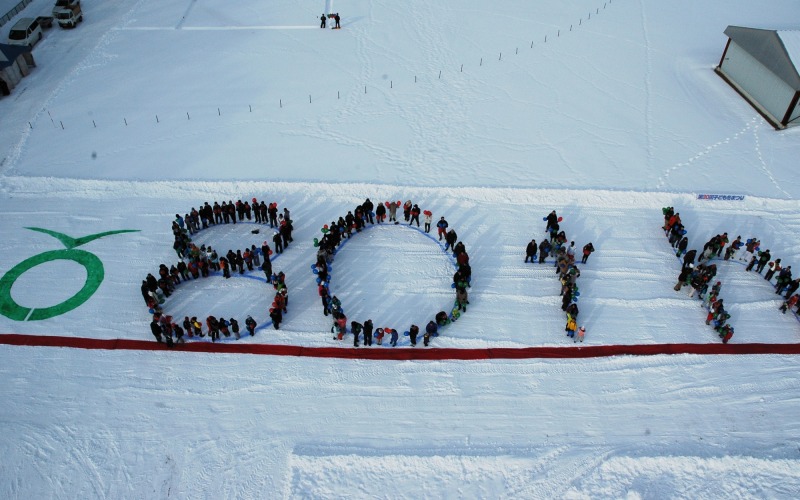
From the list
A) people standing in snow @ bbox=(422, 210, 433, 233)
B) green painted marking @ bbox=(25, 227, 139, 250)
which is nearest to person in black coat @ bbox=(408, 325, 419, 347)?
people standing in snow @ bbox=(422, 210, 433, 233)

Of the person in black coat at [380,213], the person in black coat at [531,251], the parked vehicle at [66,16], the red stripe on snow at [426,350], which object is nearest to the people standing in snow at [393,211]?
the person in black coat at [380,213]

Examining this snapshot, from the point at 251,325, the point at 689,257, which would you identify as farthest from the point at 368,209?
the point at 689,257

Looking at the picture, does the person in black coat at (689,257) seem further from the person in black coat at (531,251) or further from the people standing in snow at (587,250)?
the person in black coat at (531,251)

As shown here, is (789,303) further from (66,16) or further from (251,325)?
(66,16)

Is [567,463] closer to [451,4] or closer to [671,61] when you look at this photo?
[671,61]

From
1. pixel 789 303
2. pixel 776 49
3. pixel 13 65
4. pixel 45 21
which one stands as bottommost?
pixel 789 303

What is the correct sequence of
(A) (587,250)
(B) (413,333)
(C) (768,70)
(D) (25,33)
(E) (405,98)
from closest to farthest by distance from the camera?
(B) (413,333), (A) (587,250), (C) (768,70), (E) (405,98), (D) (25,33)

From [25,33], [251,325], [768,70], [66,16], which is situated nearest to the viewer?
[251,325]

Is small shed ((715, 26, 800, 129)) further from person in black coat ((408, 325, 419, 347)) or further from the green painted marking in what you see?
the green painted marking

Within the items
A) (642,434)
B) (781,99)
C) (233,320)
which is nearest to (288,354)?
(233,320)
